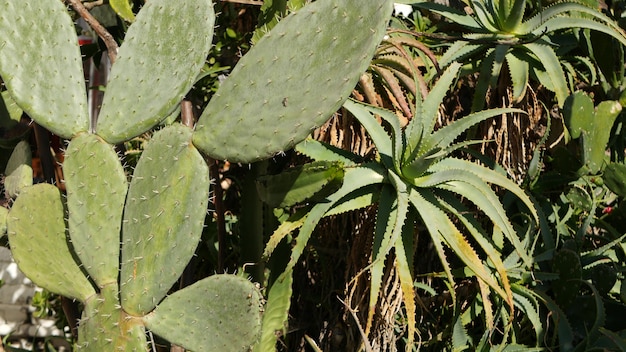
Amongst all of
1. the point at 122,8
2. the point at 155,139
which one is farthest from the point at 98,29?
the point at 155,139

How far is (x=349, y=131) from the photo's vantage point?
233cm

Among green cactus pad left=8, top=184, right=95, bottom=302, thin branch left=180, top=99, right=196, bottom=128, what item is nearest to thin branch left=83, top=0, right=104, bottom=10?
thin branch left=180, top=99, right=196, bottom=128

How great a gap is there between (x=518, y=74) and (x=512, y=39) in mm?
105

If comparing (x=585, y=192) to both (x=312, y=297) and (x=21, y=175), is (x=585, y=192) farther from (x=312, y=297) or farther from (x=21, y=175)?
(x=21, y=175)

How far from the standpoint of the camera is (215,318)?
5.78ft

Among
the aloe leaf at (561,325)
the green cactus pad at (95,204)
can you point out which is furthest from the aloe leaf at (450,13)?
the green cactus pad at (95,204)

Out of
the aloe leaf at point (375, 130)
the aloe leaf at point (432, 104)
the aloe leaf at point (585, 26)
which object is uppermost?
the aloe leaf at point (585, 26)

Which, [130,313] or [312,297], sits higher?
[130,313]

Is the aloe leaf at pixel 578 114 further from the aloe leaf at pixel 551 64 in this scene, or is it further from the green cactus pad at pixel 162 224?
the green cactus pad at pixel 162 224

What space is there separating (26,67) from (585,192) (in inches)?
63.3

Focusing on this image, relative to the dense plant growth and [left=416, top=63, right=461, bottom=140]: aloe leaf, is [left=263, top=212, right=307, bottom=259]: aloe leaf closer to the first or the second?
the dense plant growth

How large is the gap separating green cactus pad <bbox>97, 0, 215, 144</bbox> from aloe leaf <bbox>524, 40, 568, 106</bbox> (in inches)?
40.6

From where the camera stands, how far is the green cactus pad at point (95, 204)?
1792 millimetres

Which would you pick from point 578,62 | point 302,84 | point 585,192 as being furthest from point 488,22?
point 302,84
